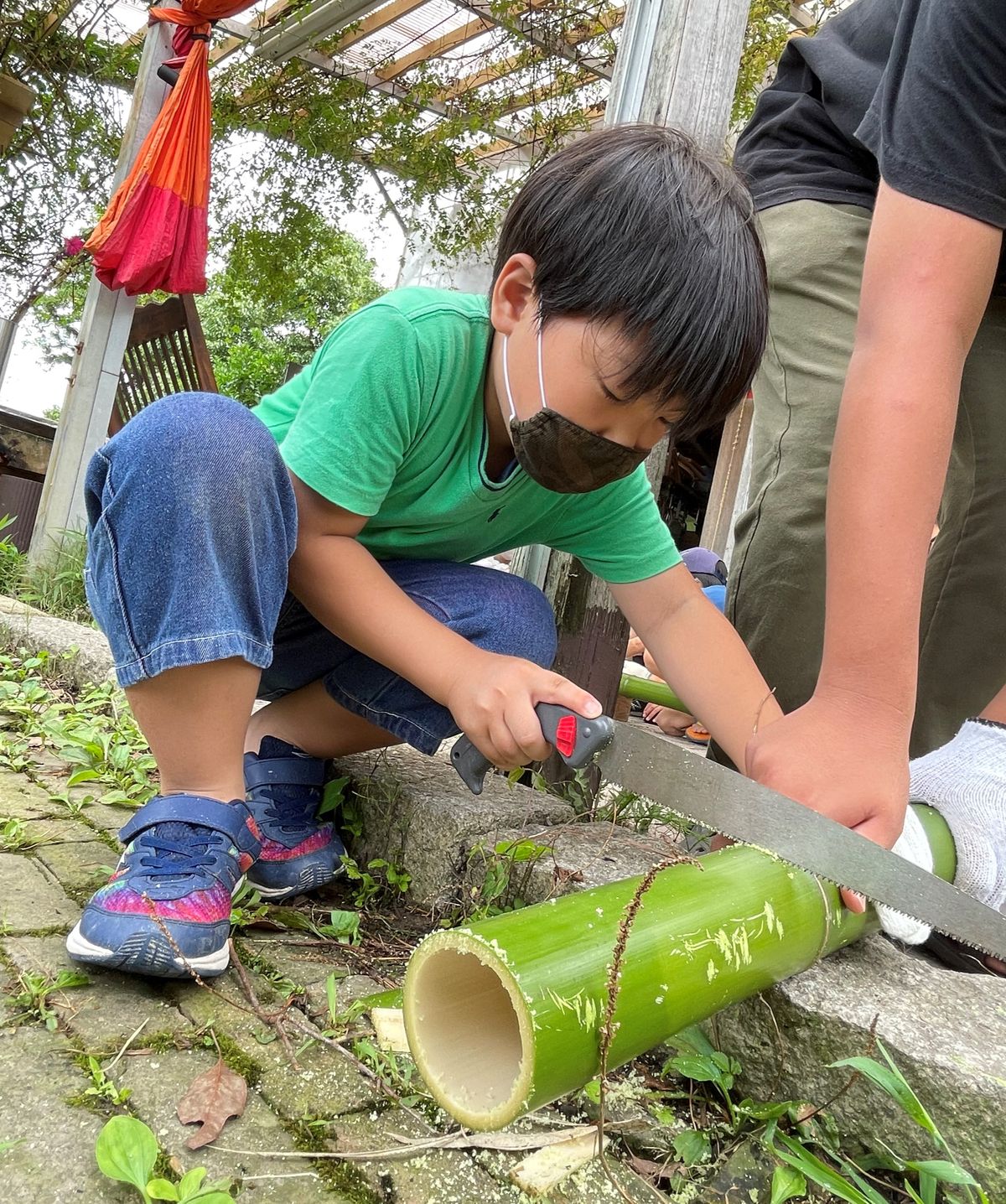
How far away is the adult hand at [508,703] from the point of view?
1343 millimetres

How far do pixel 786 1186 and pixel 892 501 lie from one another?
863mm

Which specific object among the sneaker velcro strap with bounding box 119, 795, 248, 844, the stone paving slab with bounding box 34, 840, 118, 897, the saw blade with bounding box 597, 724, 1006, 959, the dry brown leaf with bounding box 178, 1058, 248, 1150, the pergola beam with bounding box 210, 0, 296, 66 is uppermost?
the pergola beam with bounding box 210, 0, 296, 66

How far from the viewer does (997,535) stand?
6.85ft

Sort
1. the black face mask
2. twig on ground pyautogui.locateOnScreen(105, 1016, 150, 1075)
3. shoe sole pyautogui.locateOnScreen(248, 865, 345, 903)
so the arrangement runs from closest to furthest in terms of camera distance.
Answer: twig on ground pyautogui.locateOnScreen(105, 1016, 150, 1075)
the black face mask
shoe sole pyautogui.locateOnScreen(248, 865, 345, 903)

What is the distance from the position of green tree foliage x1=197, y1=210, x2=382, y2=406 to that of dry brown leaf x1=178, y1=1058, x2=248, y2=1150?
8.35m

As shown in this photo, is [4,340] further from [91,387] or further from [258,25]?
[91,387]

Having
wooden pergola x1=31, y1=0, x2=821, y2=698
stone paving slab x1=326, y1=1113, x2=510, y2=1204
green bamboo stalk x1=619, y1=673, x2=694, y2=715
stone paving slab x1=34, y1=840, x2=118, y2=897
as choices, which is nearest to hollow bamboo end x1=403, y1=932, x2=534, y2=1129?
stone paving slab x1=326, y1=1113, x2=510, y2=1204

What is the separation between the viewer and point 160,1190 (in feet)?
2.99

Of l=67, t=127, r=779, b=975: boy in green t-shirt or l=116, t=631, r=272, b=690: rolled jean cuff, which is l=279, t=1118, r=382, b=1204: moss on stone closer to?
l=67, t=127, r=779, b=975: boy in green t-shirt

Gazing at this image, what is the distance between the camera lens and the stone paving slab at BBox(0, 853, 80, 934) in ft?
4.69

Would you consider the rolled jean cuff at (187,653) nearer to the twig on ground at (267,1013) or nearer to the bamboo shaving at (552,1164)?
the twig on ground at (267,1013)

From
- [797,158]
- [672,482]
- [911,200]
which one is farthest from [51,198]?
[911,200]

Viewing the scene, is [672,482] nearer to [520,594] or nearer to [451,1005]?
[520,594]

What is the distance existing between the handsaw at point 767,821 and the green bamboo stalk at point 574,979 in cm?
9
